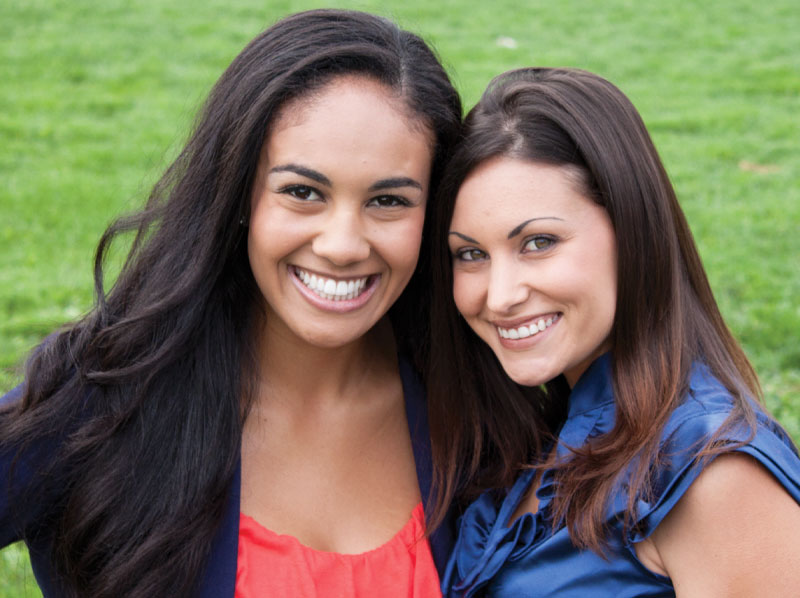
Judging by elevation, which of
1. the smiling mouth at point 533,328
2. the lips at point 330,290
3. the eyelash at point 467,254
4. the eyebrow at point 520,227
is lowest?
the smiling mouth at point 533,328

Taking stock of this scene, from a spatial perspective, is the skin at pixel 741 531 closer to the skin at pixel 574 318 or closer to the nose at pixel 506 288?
the skin at pixel 574 318

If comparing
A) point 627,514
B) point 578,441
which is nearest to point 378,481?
point 578,441

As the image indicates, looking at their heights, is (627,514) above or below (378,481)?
above

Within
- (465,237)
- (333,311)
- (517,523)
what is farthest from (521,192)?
(517,523)

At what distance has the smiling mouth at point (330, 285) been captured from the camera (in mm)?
2674

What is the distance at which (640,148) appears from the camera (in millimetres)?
2617

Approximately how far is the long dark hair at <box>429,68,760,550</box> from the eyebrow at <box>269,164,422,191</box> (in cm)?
16

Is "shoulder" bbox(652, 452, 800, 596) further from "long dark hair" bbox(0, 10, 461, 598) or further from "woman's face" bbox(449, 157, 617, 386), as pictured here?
"long dark hair" bbox(0, 10, 461, 598)

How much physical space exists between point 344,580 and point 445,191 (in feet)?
3.58

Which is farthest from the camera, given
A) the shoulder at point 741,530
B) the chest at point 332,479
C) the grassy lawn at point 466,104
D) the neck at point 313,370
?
the grassy lawn at point 466,104

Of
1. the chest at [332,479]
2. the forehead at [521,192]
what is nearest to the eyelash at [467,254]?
the forehead at [521,192]

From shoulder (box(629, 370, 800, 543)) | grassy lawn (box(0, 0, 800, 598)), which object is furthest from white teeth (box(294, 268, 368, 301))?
grassy lawn (box(0, 0, 800, 598))

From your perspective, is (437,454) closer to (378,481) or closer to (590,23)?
(378,481)

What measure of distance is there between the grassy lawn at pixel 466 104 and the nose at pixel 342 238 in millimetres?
Result: 2114
